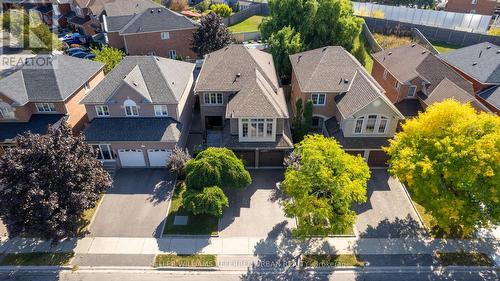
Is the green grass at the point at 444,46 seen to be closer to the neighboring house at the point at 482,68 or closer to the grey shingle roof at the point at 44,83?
the neighboring house at the point at 482,68

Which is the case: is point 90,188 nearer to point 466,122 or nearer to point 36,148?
point 36,148

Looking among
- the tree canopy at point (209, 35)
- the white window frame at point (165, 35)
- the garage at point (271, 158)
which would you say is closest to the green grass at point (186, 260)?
the garage at point (271, 158)

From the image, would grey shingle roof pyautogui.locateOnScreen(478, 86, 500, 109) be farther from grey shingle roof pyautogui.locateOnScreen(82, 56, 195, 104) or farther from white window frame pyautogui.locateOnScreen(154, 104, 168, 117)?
white window frame pyautogui.locateOnScreen(154, 104, 168, 117)

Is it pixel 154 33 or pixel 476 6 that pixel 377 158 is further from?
pixel 476 6

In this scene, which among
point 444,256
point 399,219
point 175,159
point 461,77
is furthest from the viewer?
point 461,77

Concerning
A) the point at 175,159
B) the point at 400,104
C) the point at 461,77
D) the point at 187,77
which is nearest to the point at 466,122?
the point at 400,104

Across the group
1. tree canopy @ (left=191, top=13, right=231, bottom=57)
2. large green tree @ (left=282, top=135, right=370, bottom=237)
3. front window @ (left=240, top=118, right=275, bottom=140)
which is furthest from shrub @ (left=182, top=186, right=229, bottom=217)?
tree canopy @ (left=191, top=13, right=231, bottom=57)

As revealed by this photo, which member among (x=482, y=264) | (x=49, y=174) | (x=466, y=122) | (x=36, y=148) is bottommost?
(x=482, y=264)
